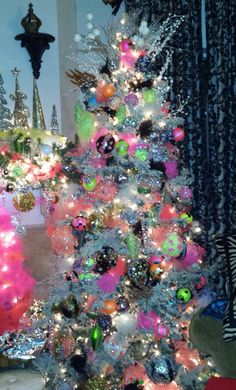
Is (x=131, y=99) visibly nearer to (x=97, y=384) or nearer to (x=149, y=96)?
(x=149, y=96)

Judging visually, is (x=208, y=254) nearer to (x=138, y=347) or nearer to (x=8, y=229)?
(x=138, y=347)

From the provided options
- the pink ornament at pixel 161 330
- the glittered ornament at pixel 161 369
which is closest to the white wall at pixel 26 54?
the pink ornament at pixel 161 330

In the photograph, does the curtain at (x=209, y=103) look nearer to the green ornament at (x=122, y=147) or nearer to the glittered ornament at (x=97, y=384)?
the green ornament at (x=122, y=147)

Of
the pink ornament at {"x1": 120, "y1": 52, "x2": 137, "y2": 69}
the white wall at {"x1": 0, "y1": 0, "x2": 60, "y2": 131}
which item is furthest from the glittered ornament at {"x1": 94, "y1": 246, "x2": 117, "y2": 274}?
the white wall at {"x1": 0, "y1": 0, "x2": 60, "y2": 131}

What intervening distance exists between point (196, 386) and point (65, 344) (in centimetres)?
89

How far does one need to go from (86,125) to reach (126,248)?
89cm

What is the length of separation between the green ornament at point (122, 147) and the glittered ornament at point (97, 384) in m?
1.44

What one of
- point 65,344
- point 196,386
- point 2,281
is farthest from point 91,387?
point 2,281

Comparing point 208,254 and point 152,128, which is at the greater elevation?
point 152,128

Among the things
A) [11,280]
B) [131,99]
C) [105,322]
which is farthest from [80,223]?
[11,280]

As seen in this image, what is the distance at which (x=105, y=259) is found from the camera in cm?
273

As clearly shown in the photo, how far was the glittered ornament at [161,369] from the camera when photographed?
100.0 inches

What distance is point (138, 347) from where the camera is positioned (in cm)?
274

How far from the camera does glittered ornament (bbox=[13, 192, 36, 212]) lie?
12.0 feet
